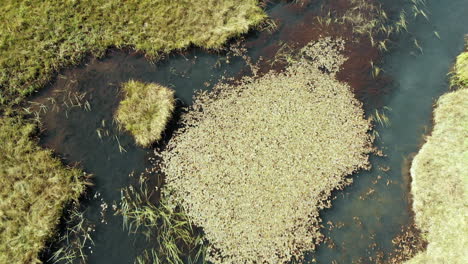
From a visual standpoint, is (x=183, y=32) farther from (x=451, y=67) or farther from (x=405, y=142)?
(x=451, y=67)

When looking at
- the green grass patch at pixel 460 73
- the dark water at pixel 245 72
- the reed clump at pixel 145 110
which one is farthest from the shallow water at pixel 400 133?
the reed clump at pixel 145 110

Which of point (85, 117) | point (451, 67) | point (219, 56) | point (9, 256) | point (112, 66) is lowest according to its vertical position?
point (9, 256)

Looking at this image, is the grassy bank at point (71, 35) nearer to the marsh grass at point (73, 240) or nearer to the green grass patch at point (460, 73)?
the marsh grass at point (73, 240)

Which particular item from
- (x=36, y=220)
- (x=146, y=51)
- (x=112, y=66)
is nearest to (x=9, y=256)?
(x=36, y=220)

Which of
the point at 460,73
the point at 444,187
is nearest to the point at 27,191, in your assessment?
the point at 444,187

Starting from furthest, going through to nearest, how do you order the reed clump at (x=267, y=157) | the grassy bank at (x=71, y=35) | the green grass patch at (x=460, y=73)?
the green grass patch at (x=460, y=73) < the grassy bank at (x=71, y=35) < the reed clump at (x=267, y=157)

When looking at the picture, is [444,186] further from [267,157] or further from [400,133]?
[267,157]
